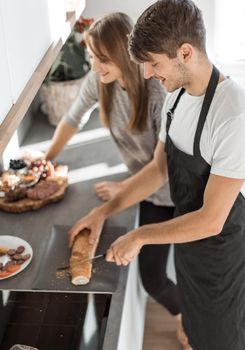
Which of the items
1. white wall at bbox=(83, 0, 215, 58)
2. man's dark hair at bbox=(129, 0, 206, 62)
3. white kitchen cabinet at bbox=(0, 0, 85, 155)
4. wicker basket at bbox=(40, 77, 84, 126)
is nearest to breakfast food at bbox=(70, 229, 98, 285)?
white kitchen cabinet at bbox=(0, 0, 85, 155)

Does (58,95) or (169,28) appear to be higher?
(169,28)

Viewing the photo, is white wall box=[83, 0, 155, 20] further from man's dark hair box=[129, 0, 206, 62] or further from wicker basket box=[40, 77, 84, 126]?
man's dark hair box=[129, 0, 206, 62]

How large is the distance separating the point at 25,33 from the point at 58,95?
37.7 inches

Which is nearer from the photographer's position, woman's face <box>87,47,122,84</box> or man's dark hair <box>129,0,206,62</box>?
man's dark hair <box>129,0,206,62</box>

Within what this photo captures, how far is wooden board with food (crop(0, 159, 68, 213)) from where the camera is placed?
1.82 meters

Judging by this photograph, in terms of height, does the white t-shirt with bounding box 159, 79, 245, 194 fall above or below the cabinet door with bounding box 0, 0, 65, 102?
below

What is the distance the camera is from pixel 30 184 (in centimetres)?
188

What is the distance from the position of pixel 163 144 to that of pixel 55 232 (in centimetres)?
43

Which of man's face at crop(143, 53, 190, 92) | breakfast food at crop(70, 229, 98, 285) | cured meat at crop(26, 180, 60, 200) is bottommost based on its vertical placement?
cured meat at crop(26, 180, 60, 200)

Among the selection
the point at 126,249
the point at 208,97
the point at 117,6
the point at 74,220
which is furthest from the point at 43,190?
the point at 117,6

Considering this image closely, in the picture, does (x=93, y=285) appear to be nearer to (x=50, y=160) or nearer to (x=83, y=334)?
(x=83, y=334)

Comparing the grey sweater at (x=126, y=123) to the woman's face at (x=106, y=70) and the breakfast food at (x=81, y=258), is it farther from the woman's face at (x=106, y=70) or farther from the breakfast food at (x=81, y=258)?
the breakfast food at (x=81, y=258)

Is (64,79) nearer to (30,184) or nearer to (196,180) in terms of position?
(30,184)

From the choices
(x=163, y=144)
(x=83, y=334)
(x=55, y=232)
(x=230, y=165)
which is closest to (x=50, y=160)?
(x=55, y=232)
